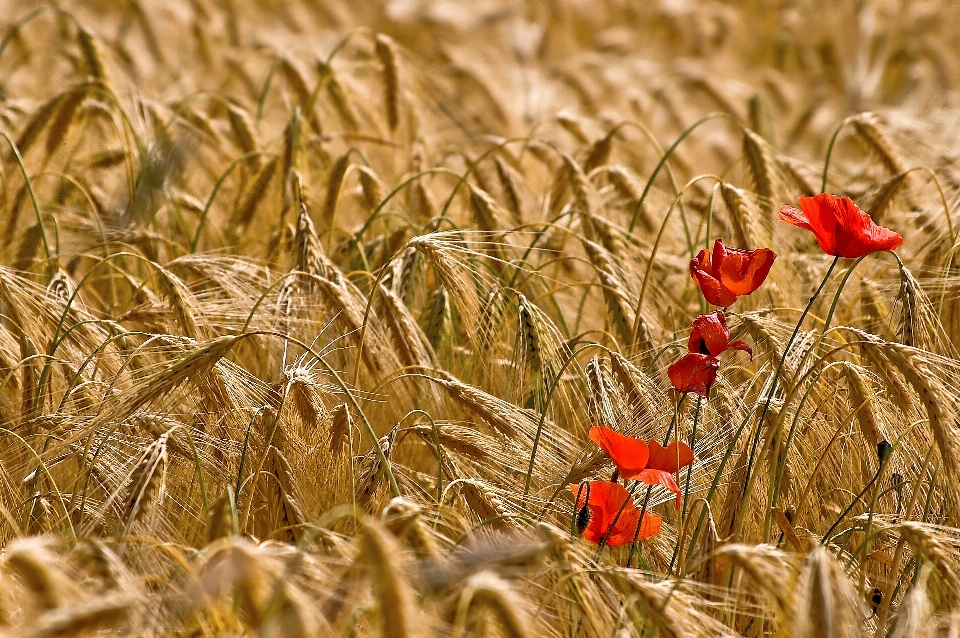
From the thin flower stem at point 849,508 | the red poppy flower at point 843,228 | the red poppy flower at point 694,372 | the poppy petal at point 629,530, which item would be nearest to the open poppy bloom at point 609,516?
the poppy petal at point 629,530

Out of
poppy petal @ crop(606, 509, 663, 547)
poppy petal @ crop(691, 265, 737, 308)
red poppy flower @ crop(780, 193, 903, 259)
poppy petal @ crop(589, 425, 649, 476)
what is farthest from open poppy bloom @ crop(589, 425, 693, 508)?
red poppy flower @ crop(780, 193, 903, 259)

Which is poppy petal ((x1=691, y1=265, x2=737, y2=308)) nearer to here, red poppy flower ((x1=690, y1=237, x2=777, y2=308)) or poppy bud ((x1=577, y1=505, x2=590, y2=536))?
red poppy flower ((x1=690, y1=237, x2=777, y2=308))

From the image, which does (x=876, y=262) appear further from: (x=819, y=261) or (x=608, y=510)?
(x=608, y=510)

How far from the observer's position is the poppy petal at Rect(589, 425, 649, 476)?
1234 millimetres

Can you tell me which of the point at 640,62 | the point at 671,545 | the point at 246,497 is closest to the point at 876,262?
the point at 671,545

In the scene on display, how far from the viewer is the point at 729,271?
1.40 meters

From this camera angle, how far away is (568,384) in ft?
6.35

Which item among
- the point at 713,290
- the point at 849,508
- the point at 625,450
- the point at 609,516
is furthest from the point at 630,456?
the point at 849,508

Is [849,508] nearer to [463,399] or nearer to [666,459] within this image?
[666,459]

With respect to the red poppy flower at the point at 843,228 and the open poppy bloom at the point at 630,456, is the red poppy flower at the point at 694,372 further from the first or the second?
the red poppy flower at the point at 843,228

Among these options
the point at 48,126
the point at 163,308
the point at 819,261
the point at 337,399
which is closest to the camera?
the point at 337,399

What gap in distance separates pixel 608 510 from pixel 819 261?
1.13m

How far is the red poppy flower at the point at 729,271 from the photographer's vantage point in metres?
1.36

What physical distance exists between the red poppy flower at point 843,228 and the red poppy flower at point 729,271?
0.24 feet
